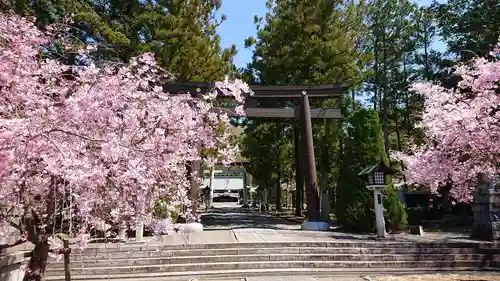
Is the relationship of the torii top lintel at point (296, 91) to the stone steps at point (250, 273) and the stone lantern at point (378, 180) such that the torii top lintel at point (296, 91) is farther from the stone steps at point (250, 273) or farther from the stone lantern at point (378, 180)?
the stone steps at point (250, 273)

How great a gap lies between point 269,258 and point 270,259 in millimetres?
33

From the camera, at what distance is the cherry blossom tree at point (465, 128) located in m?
6.38

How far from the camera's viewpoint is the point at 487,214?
39.2 feet

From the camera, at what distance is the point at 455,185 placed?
844 cm

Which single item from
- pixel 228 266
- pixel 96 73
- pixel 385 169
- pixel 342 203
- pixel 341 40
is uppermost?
pixel 341 40

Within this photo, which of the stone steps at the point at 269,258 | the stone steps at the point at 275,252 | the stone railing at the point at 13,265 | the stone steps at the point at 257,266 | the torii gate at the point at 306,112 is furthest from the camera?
the torii gate at the point at 306,112

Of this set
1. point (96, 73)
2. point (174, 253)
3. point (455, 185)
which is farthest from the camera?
point (174, 253)

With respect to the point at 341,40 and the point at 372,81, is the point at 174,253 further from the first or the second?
the point at 372,81

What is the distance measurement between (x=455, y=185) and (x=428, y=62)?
18.9 meters

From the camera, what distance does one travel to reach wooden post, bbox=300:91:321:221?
1420 centimetres

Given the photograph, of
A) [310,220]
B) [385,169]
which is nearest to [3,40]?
[385,169]

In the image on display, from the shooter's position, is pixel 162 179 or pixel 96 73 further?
pixel 162 179

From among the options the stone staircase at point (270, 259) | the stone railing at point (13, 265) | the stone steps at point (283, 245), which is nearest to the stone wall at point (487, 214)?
the stone steps at point (283, 245)

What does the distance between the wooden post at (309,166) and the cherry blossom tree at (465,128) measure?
607cm
